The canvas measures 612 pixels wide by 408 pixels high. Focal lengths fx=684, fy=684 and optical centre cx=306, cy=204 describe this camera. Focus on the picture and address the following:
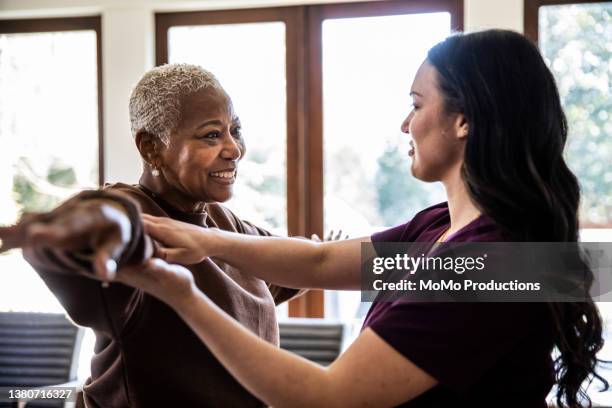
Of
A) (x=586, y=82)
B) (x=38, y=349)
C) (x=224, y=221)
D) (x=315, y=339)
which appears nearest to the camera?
(x=224, y=221)

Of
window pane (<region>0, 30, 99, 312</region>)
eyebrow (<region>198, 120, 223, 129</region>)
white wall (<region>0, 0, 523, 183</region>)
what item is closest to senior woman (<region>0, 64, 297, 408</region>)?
eyebrow (<region>198, 120, 223, 129</region>)

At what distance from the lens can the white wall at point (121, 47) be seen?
3.55 metres

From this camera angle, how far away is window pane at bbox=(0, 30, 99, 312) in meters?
3.72

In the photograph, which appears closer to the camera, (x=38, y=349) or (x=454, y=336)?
(x=454, y=336)

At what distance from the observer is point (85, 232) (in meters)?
0.78

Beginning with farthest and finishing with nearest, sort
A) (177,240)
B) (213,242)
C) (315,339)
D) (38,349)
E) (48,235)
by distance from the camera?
(38,349), (315,339), (213,242), (177,240), (48,235)

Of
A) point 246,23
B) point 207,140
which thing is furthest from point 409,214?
point 207,140

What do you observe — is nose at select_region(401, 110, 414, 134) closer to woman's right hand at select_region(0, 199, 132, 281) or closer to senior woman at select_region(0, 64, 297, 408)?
senior woman at select_region(0, 64, 297, 408)

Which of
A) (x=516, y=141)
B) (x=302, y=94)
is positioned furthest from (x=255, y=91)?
(x=516, y=141)

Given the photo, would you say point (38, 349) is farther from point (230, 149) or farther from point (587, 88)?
point (587, 88)

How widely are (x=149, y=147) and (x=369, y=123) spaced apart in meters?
2.20

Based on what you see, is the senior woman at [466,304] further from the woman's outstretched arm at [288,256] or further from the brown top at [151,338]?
the brown top at [151,338]

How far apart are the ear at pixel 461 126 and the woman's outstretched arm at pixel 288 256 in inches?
15.3

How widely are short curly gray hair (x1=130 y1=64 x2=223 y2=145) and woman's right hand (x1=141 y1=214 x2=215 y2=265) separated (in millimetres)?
246
